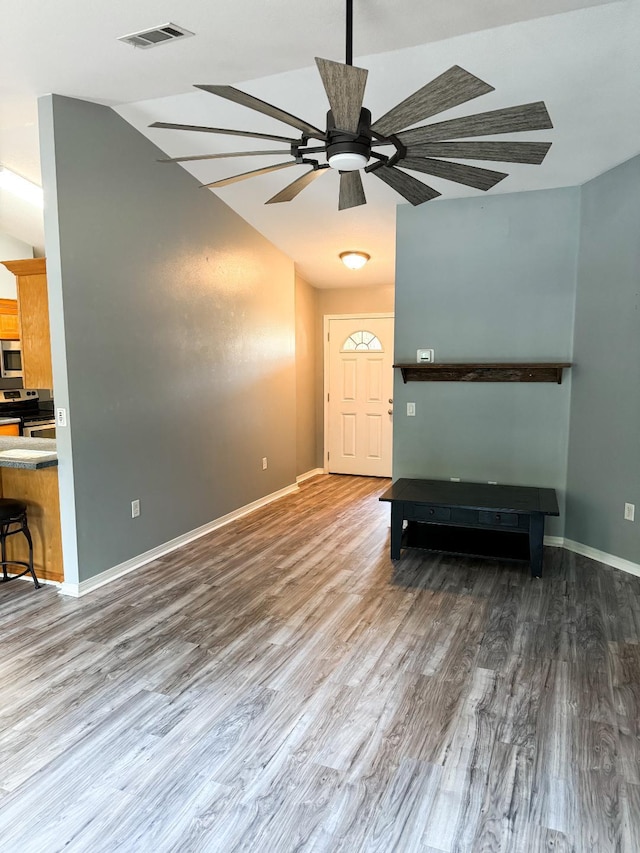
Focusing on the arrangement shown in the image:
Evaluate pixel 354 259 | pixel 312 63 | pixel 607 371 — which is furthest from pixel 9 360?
pixel 607 371

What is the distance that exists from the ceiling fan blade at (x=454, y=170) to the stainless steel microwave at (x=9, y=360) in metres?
5.62

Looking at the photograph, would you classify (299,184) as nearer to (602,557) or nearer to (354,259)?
(354,259)

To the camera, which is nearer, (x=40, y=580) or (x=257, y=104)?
(x=257, y=104)

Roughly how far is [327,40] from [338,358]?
444 cm

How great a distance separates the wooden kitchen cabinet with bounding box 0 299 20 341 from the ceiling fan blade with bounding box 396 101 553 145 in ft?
18.9

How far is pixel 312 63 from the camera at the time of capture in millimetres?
2959

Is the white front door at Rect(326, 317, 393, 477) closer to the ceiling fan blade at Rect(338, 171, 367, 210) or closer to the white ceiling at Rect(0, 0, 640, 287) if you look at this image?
the white ceiling at Rect(0, 0, 640, 287)

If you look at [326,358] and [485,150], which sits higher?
[485,150]

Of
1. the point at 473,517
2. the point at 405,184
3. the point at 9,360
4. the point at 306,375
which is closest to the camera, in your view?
the point at 405,184

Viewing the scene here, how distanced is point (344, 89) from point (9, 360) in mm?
5949

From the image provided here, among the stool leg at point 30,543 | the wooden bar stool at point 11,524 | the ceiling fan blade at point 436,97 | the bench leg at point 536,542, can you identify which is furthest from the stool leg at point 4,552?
the bench leg at point 536,542

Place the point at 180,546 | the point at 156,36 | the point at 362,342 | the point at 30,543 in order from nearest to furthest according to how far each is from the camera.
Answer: the point at 156,36 → the point at 30,543 → the point at 180,546 → the point at 362,342

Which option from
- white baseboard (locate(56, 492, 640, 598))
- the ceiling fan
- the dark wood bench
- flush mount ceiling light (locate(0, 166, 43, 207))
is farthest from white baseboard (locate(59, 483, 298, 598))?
flush mount ceiling light (locate(0, 166, 43, 207))

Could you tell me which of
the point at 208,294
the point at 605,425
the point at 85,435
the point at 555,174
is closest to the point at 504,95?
the point at 555,174
